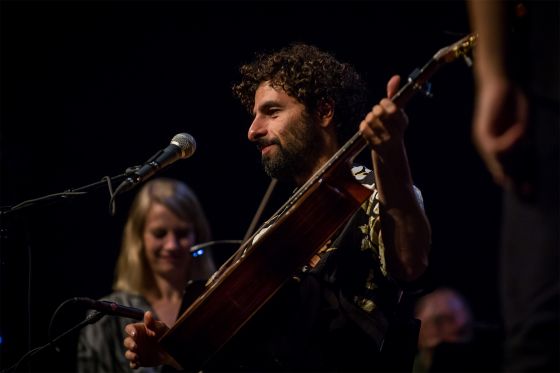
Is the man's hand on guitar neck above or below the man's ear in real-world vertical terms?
below

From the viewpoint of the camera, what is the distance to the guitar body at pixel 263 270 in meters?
2.62

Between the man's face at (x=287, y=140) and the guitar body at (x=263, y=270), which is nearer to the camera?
the guitar body at (x=263, y=270)

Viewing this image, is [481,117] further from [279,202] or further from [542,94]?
[279,202]

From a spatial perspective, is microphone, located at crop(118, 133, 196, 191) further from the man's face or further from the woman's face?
the woman's face

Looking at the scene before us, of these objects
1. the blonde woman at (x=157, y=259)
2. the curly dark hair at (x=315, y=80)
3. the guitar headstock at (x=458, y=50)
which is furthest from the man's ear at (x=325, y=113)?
the blonde woman at (x=157, y=259)

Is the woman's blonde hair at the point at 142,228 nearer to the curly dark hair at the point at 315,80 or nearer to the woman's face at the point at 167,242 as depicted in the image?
the woman's face at the point at 167,242

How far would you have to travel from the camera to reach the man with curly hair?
247cm

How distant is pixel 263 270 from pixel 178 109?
4.03 metres

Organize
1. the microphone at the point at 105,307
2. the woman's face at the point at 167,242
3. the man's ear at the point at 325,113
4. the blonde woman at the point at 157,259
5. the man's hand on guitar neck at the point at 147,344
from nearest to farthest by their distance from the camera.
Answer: the microphone at the point at 105,307 → the man's hand on guitar neck at the point at 147,344 → the man's ear at the point at 325,113 → the blonde woman at the point at 157,259 → the woman's face at the point at 167,242

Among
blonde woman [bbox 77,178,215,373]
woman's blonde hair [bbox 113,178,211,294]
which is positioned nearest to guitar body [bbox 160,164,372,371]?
blonde woman [bbox 77,178,215,373]

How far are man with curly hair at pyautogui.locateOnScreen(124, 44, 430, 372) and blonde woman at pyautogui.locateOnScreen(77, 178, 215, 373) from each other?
1834 mm

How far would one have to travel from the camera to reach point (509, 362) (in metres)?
1.50

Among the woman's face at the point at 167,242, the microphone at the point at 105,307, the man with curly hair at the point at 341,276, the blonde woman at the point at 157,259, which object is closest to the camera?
the man with curly hair at the point at 341,276

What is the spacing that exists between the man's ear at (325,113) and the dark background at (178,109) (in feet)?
8.28
